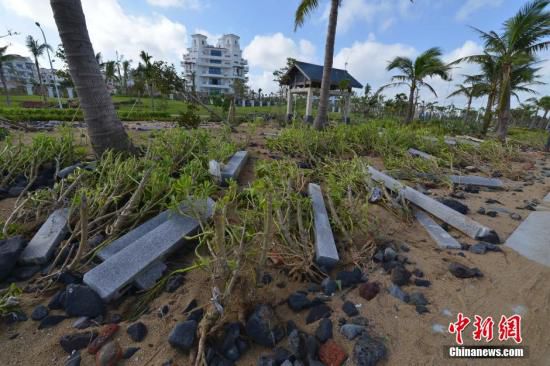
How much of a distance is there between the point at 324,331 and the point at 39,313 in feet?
5.77

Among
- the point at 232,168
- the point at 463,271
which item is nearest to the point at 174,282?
the point at 232,168

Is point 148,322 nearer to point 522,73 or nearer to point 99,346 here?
point 99,346

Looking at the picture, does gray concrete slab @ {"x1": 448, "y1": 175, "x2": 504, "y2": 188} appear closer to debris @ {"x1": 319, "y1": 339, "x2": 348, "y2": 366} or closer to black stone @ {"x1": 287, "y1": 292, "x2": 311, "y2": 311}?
black stone @ {"x1": 287, "y1": 292, "x2": 311, "y2": 311}

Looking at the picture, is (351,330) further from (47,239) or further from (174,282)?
(47,239)

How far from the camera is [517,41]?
9.90 meters

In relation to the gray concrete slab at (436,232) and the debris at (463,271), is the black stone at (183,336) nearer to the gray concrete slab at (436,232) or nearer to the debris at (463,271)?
the debris at (463,271)

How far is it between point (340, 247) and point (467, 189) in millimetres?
3034

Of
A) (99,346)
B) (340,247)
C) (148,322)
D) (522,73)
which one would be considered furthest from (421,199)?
(522,73)

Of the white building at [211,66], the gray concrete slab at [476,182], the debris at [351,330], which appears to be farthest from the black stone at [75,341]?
the white building at [211,66]

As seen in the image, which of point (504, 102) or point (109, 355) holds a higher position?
point (504, 102)

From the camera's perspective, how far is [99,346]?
135 cm

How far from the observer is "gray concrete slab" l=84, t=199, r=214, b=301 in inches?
65.2

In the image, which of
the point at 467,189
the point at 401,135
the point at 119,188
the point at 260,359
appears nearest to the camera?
the point at 260,359

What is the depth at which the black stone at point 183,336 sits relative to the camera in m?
1.31
